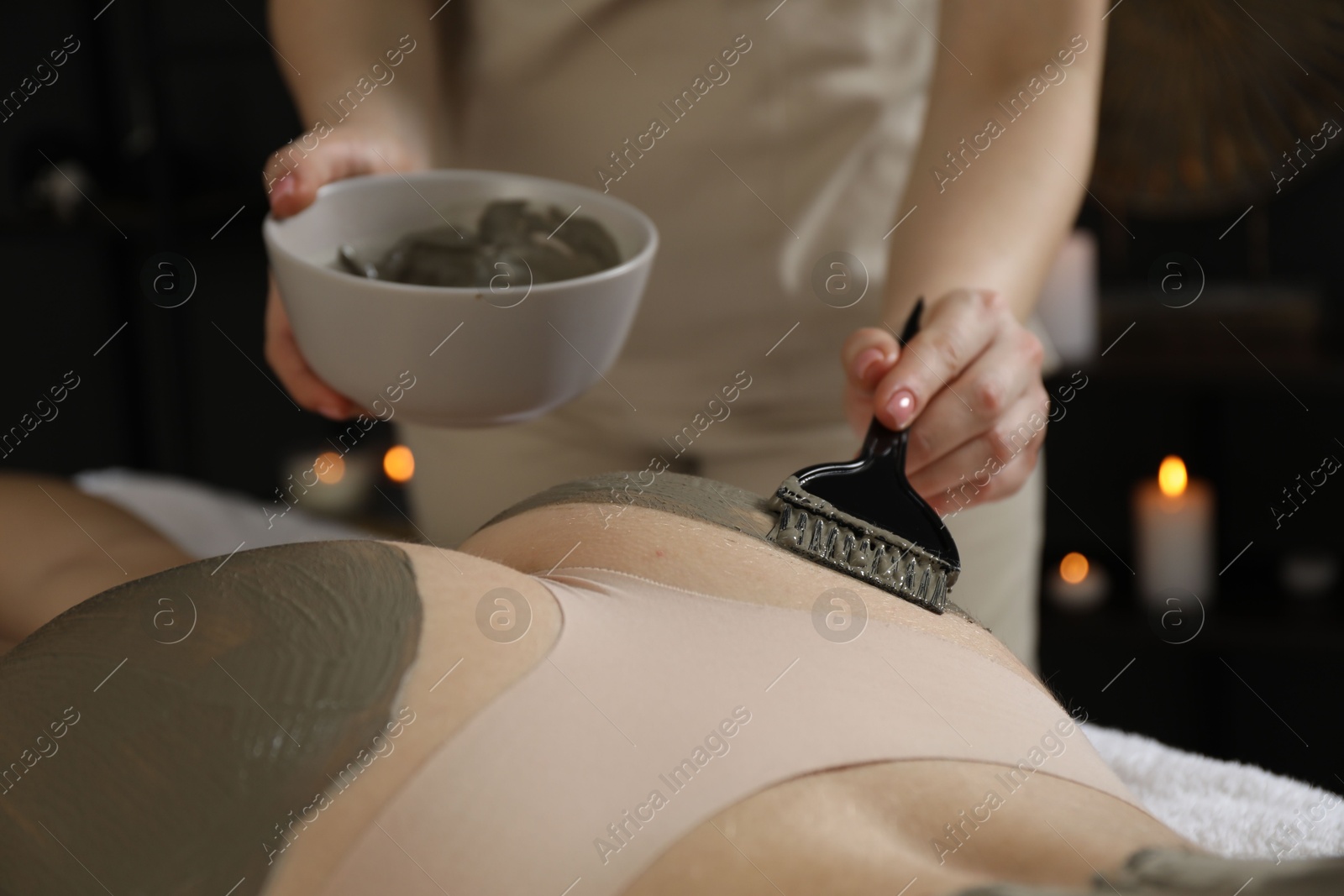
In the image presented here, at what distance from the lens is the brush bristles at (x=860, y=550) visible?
Answer: 51 centimetres

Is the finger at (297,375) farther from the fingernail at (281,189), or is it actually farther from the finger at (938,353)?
the finger at (938,353)

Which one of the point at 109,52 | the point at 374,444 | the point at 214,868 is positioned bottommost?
the point at 374,444

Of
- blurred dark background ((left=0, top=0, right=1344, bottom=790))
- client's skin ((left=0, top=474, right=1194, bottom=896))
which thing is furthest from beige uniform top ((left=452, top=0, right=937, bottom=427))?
blurred dark background ((left=0, top=0, right=1344, bottom=790))

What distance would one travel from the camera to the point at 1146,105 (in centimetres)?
184

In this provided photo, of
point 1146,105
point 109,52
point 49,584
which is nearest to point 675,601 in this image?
point 49,584

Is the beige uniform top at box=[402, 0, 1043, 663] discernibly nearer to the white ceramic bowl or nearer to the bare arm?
the bare arm

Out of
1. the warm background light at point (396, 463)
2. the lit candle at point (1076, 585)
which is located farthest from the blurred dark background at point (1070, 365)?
the warm background light at point (396, 463)

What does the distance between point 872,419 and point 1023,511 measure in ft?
1.15

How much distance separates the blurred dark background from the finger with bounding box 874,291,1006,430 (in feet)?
3.89

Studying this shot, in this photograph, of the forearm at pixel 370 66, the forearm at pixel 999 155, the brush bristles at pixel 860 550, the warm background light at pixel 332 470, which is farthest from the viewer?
the warm background light at pixel 332 470

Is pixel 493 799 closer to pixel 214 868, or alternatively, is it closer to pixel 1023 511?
pixel 214 868

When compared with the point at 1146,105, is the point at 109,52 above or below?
below

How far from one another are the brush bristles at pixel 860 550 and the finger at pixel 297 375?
290 millimetres

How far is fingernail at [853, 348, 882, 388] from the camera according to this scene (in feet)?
2.02
